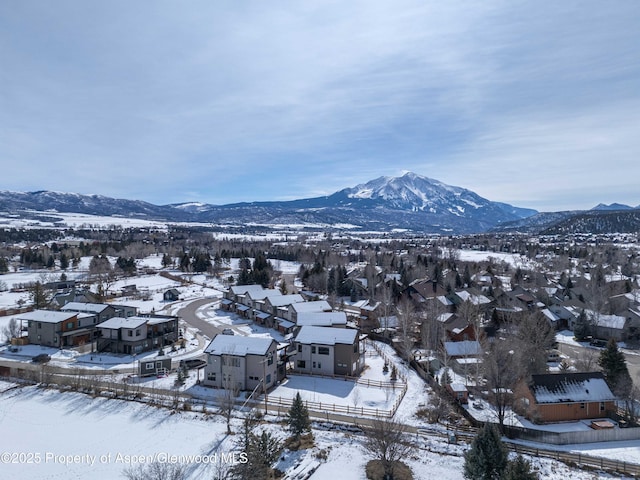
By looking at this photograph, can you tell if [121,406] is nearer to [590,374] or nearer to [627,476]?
[627,476]

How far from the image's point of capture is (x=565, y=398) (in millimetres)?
26969

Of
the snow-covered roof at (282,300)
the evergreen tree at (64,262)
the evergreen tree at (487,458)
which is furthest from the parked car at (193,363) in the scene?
the evergreen tree at (64,262)

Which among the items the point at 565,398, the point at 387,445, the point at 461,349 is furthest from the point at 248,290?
the point at 565,398

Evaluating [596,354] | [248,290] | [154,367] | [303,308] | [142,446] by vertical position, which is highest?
[248,290]

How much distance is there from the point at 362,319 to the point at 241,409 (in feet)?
87.3

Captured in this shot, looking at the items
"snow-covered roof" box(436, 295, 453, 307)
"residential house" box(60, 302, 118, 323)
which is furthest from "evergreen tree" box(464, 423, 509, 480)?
"residential house" box(60, 302, 118, 323)

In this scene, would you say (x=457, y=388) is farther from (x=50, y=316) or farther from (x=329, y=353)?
(x=50, y=316)

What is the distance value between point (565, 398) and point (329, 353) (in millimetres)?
17733

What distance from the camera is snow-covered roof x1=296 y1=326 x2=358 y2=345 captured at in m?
34.6

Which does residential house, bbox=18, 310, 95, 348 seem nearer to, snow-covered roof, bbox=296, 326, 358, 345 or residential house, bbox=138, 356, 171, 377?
residential house, bbox=138, 356, 171, 377

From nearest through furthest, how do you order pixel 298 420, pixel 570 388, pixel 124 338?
pixel 298 420
pixel 570 388
pixel 124 338

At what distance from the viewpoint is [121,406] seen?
93.6 ft

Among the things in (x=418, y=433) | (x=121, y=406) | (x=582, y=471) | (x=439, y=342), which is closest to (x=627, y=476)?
(x=582, y=471)

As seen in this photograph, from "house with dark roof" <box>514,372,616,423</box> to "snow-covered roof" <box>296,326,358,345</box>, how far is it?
13586 mm
